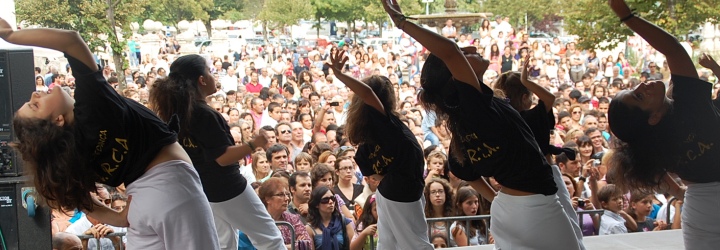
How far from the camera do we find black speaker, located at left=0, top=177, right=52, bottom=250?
4.66m

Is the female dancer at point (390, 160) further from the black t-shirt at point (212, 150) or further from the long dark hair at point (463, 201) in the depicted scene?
the long dark hair at point (463, 201)

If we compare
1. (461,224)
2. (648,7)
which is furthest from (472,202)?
(648,7)

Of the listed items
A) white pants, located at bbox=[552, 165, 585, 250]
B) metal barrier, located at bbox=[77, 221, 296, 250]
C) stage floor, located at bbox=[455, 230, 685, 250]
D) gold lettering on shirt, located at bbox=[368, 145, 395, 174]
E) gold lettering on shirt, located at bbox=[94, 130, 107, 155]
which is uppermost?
gold lettering on shirt, located at bbox=[94, 130, 107, 155]

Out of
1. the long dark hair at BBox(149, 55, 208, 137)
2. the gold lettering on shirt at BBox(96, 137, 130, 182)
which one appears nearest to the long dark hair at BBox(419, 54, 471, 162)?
the long dark hair at BBox(149, 55, 208, 137)

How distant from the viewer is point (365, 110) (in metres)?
4.74

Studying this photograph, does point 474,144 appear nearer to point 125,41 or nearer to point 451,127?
point 451,127

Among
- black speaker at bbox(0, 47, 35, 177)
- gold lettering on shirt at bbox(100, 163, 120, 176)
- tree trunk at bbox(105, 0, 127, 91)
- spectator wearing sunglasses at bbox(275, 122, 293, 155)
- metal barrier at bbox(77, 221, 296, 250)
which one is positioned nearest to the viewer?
gold lettering on shirt at bbox(100, 163, 120, 176)

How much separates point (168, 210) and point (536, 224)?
155 cm

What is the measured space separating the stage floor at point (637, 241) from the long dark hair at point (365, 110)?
159 centimetres

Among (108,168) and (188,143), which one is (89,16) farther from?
(108,168)

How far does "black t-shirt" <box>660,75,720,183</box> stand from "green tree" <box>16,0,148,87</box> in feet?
19.1

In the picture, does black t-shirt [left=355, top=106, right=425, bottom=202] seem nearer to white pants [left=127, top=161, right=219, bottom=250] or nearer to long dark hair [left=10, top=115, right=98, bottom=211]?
white pants [left=127, top=161, right=219, bottom=250]

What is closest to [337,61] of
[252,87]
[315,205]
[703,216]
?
[315,205]

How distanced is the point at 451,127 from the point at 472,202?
2369mm
